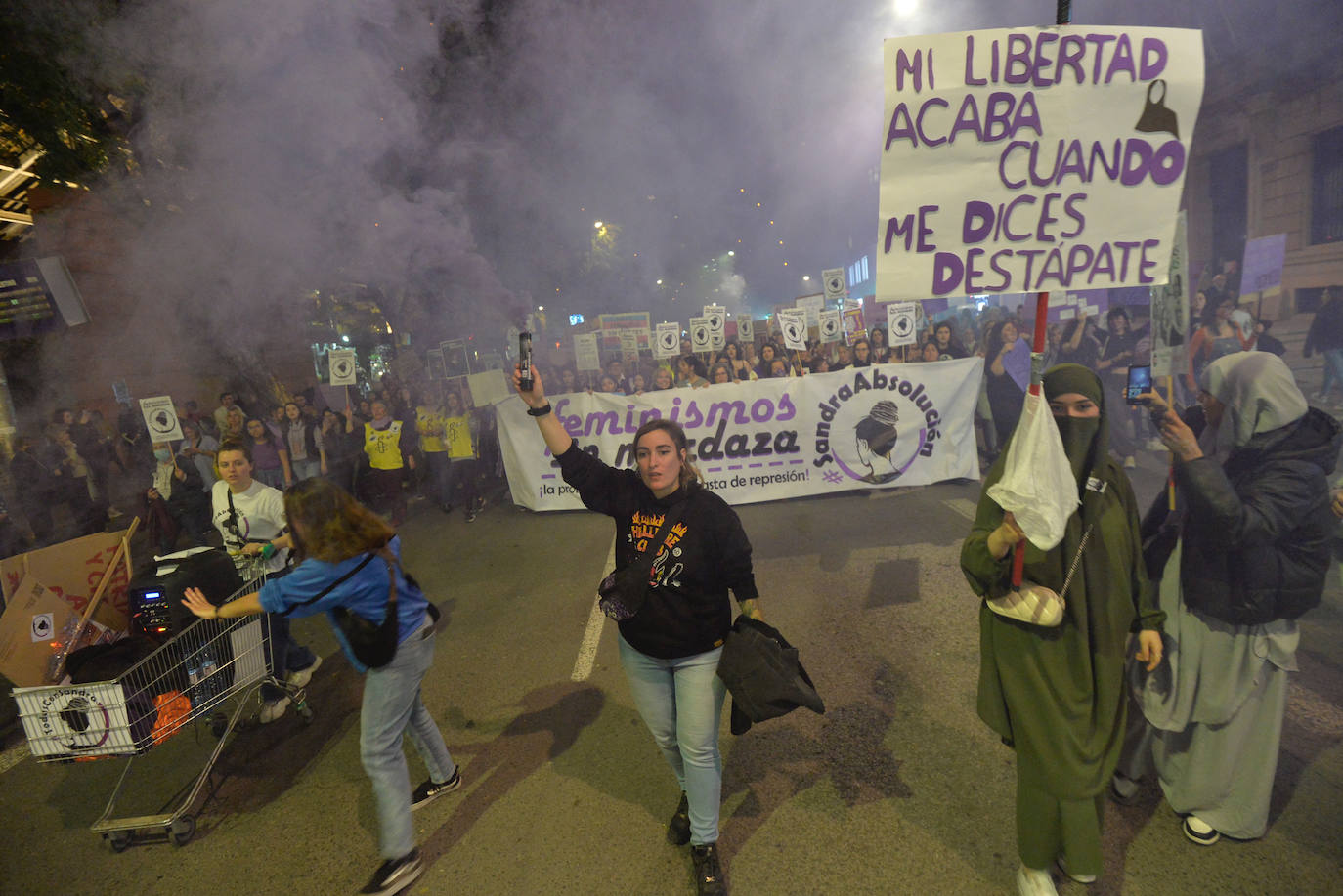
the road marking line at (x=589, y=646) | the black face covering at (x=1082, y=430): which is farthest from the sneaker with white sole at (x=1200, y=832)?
the road marking line at (x=589, y=646)

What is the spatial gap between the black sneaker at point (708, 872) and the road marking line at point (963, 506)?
4824 mm

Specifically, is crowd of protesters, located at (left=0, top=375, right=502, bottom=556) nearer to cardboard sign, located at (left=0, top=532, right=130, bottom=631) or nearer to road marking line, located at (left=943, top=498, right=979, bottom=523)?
cardboard sign, located at (left=0, top=532, right=130, bottom=631)

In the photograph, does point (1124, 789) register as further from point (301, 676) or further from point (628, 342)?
point (628, 342)

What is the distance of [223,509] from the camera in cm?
373

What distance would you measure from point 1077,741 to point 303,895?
3036 millimetres

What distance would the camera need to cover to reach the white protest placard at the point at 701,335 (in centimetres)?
973

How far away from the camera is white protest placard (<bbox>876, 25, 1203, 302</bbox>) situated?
198 cm

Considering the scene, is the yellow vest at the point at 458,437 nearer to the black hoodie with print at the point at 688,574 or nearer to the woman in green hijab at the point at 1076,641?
the black hoodie with print at the point at 688,574

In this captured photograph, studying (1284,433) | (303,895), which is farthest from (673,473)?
(303,895)

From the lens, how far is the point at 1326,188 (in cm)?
1243

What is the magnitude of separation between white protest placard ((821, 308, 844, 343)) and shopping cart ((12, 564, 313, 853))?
8.60 m

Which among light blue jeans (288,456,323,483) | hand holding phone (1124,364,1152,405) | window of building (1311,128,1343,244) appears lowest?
light blue jeans (288,456,323,483)

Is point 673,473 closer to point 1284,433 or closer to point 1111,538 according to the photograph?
point 1111,538

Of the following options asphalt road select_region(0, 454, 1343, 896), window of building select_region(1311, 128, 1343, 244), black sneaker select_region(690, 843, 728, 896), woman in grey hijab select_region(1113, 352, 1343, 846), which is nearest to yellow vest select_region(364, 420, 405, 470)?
asphalt road select_region(0, 454, 1343, 896)
